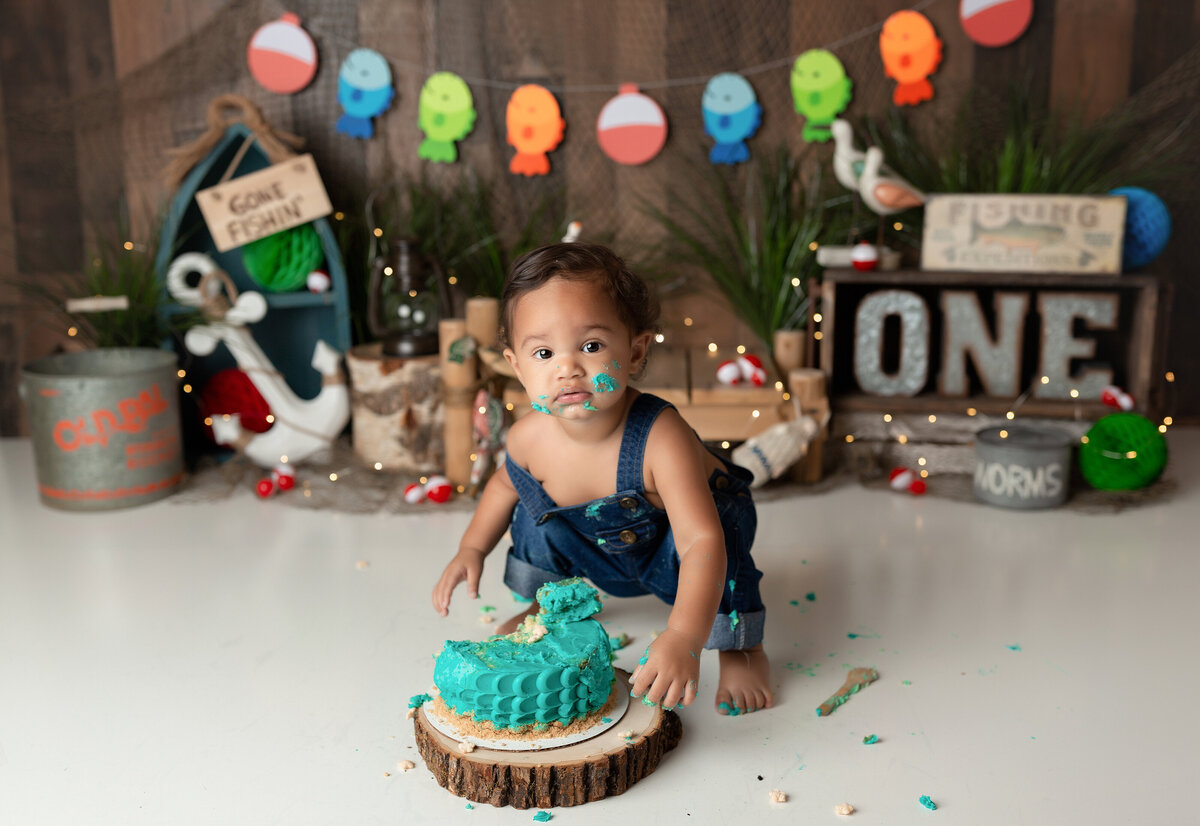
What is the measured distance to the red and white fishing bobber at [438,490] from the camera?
8.62 feet

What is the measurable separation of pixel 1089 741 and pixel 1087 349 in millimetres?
1499

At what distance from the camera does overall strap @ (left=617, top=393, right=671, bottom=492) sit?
5.28 ft

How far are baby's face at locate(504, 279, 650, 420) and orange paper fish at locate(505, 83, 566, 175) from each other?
1789 millimetres

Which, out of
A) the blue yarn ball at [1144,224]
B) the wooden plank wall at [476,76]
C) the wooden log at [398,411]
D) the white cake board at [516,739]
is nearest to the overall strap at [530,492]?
the white cake board at [516,739]

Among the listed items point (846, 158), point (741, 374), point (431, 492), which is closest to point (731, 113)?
point (846, 158)

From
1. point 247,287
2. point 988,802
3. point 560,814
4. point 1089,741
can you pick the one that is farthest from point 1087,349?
point 247,287

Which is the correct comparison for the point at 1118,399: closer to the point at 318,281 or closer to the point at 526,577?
the point at 526,577

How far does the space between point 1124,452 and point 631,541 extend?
1.51 metres

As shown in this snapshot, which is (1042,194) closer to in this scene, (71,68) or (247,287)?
(247,287)

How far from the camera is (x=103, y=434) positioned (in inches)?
101

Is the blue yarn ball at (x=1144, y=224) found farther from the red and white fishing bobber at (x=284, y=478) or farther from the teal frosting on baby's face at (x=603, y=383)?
the red and white fishing bobber at (x=284, y=478)

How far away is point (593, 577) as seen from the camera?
71.8 inches

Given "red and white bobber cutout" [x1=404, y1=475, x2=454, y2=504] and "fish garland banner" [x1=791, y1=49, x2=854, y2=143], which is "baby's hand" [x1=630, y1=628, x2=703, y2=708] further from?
"fish garland banner" [x1=791, y1=49, x2=854, y2=143]

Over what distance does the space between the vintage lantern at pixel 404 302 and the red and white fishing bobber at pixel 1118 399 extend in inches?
64.8
